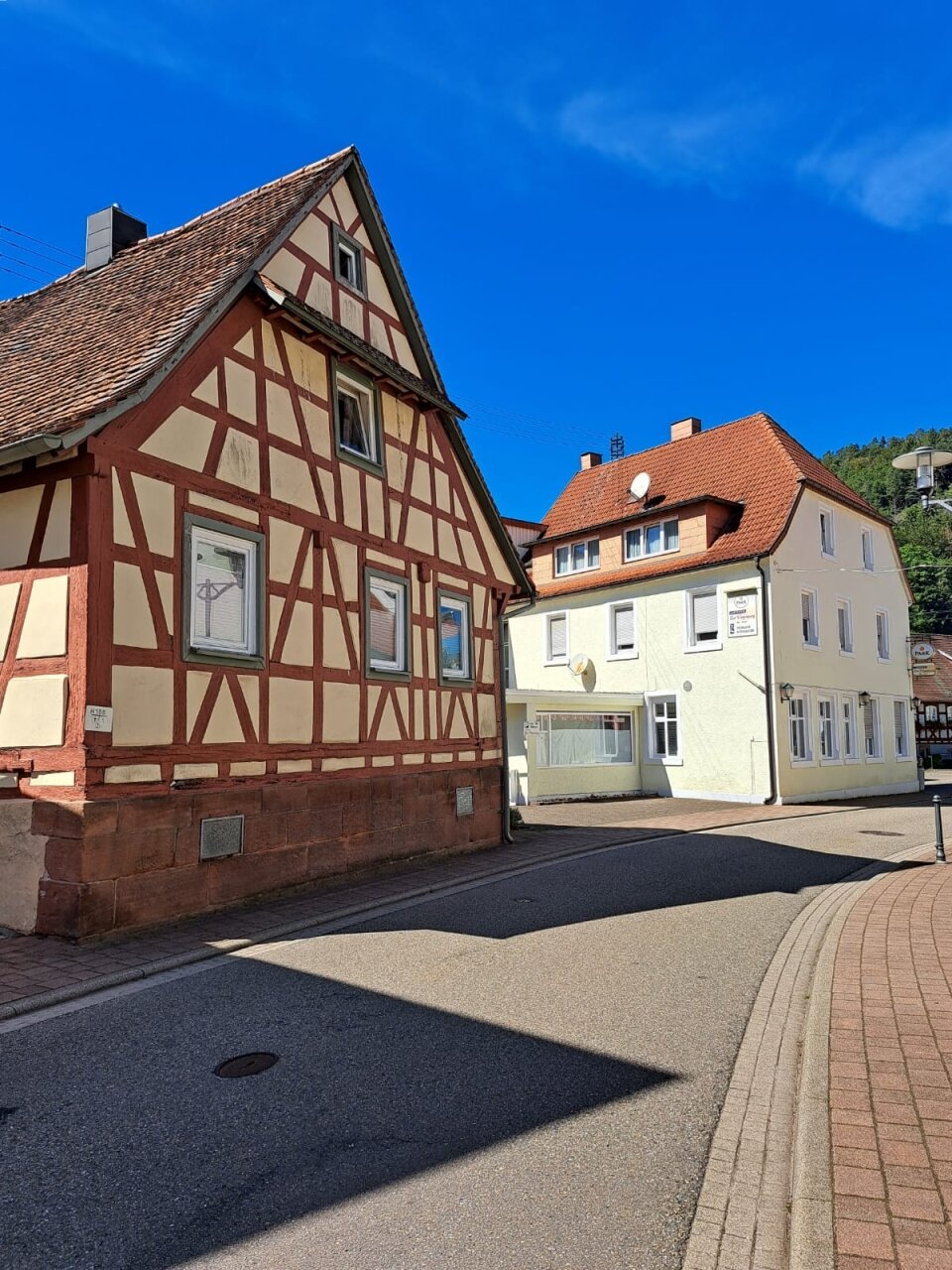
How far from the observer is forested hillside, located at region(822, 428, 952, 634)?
73875mm

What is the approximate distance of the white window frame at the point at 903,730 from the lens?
1215 inches

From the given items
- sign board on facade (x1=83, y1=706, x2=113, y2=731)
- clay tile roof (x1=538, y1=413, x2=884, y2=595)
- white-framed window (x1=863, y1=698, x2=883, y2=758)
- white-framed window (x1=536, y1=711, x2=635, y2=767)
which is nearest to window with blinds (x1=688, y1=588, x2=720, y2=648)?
clay tile roof (x1=538, y1=413, x2=884, y2=595)

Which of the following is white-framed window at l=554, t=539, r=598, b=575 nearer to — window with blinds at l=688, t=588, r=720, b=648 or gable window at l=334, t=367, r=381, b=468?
window with blinds at l=688, t=588, r=720, b=648

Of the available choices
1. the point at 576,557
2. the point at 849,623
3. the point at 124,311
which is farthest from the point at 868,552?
the point at 124,311

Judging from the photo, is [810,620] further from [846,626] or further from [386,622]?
[386,622]

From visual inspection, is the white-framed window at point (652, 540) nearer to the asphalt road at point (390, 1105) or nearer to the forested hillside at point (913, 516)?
the asphalt road at point (390, 1105)

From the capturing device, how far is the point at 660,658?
26.7 m

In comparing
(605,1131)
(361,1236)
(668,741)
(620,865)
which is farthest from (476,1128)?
(668,741)

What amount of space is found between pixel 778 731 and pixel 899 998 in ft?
59.2

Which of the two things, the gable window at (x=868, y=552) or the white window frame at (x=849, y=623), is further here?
the gable window at (x=868, y=552)

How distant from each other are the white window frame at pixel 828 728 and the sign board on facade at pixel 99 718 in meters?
21.6

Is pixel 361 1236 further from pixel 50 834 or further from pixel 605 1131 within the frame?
pixel 50 834

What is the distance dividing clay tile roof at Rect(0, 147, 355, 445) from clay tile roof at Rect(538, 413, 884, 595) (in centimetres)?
1568

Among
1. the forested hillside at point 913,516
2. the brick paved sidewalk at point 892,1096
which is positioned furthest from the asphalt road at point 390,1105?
the forested hillside at point 913,516
